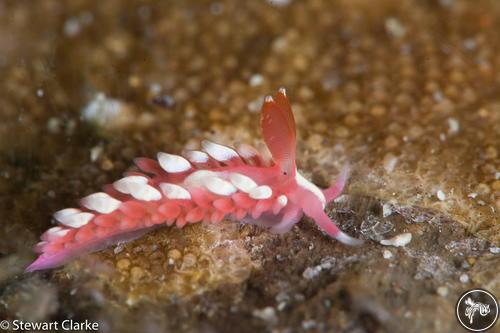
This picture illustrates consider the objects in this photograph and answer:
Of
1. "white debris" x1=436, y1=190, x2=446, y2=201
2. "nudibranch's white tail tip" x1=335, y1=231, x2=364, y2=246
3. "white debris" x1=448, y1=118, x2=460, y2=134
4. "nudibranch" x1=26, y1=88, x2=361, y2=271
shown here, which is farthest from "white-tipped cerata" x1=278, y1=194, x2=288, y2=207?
"white debris" x1=448, y1=118, x2=460, y2=134

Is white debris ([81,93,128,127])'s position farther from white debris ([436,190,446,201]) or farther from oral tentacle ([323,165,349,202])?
white debris ([436,190,446,201])

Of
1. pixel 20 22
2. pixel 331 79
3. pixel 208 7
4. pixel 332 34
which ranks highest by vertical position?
pixel 20 22

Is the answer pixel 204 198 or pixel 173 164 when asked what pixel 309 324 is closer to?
pixel 204 198

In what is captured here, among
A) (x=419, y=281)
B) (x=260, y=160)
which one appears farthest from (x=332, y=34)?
(x=419, y=281)

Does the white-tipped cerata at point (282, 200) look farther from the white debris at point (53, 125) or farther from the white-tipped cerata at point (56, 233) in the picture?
the white debris at point (53, 125)

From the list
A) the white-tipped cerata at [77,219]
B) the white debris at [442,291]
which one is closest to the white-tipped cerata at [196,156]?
the white-tipped cerata at [77,219]

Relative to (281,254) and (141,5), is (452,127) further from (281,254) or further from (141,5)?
(141,5)

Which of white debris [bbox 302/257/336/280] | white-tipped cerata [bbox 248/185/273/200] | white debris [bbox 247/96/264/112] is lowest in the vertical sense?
white debris [bbox 302/257/336/280]
